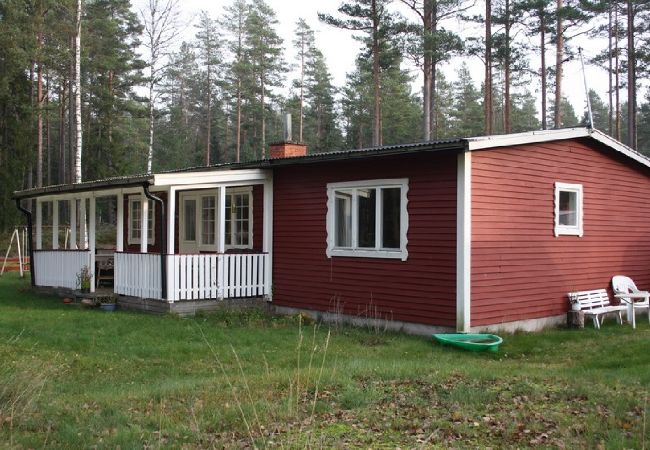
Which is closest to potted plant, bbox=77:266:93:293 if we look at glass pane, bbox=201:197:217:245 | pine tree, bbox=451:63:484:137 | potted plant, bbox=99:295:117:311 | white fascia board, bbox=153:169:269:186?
potted plant, bbox=99:295:117:311

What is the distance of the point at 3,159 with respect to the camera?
3362 cm

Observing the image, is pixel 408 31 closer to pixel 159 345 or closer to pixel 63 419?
pixel 159 345

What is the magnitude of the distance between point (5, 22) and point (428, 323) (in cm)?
2794

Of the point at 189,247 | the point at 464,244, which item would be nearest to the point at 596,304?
the point at 464,244

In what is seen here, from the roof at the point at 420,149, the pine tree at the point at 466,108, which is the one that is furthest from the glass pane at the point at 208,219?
the pine tree at the point at 466,108

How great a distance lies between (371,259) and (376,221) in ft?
2.28

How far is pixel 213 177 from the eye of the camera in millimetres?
12820

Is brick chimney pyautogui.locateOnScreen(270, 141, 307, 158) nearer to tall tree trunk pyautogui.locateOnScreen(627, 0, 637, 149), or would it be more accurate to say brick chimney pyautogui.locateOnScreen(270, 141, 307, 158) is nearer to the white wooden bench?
the white wooden bench

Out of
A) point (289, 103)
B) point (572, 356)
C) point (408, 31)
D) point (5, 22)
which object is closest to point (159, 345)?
point (572, 356)

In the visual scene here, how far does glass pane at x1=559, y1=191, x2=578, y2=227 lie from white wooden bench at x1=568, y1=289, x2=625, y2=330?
54.7 inches

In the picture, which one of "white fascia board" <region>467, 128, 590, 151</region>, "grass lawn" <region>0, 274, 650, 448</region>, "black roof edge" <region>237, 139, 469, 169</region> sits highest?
"white fascia board" <region>467, 128, 590, 151</region>

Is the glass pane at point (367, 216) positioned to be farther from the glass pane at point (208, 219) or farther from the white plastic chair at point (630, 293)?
the glass pane at point (208, 219)

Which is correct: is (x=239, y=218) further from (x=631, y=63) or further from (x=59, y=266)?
(x=631, y=63)

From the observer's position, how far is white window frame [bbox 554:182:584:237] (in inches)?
482
